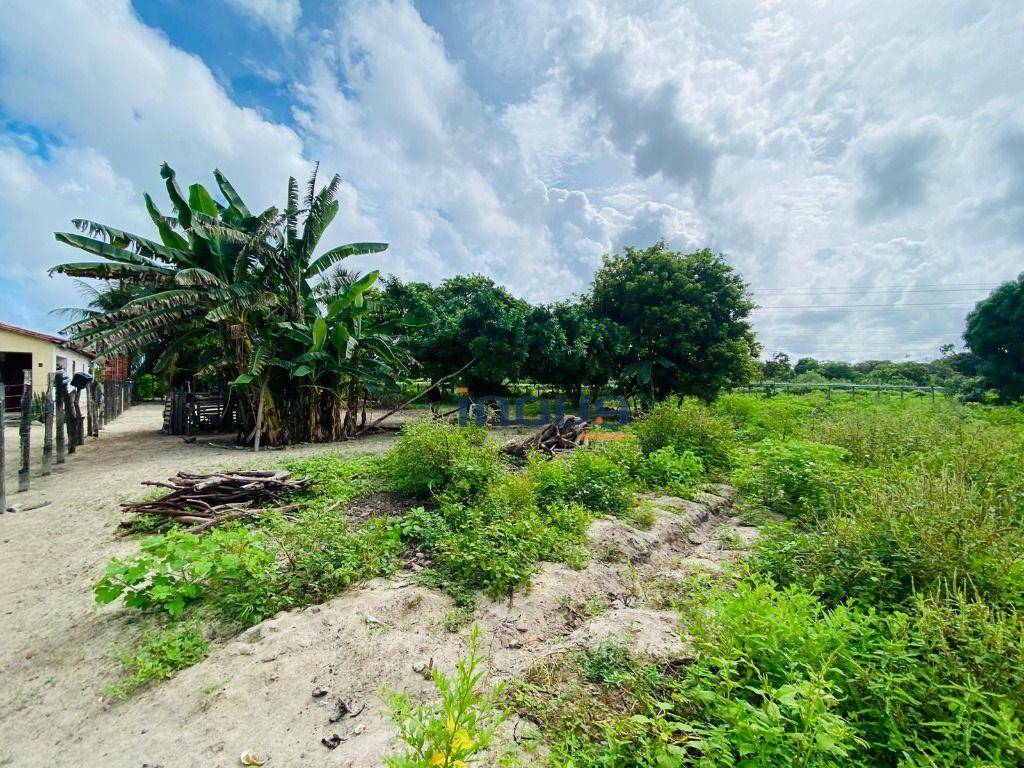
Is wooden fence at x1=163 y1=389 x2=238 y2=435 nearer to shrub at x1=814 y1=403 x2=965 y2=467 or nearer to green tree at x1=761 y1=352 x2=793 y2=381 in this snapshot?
shrub at x1=814 y1=403 x2=965 y2=467

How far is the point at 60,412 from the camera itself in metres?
8.62

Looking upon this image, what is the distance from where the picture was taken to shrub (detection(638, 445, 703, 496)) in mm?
6234

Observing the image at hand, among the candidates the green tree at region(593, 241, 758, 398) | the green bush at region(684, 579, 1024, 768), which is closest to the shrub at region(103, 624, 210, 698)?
the green bush at region(684, 579, 1024, 768)

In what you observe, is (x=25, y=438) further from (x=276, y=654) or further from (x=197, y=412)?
(x=276, y=654)

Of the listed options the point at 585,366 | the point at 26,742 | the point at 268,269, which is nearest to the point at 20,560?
the point at 26,742

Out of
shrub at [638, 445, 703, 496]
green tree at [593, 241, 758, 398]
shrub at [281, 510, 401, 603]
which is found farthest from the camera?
green tree at [593, 241, 758, 398]

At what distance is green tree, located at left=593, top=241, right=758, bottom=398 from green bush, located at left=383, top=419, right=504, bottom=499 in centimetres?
1128

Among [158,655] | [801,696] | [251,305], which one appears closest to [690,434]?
[801,696]

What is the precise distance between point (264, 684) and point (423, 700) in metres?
0.95

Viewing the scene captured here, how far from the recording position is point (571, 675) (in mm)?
2432

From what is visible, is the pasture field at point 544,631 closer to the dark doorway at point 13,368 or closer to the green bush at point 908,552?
the green bush at point 908,552

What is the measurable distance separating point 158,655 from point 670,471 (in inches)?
236

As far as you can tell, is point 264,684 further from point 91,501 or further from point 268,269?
point 268,269

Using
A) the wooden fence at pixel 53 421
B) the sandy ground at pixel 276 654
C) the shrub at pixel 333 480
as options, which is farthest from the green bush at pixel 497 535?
the wooden fence at pixel 53 421
